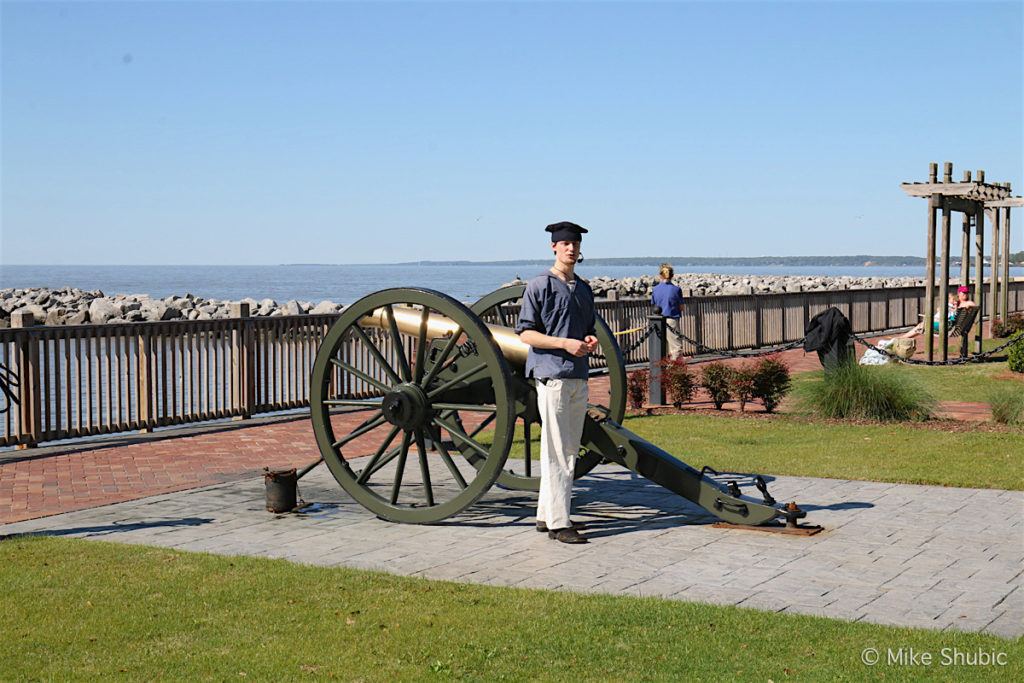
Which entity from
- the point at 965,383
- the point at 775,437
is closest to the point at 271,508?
the point at 775,437

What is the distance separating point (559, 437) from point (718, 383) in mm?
7139

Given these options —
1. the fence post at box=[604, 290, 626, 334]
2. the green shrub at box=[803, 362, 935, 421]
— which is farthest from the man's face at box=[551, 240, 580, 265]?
the fence post at box=[604, 290, 626, 334]

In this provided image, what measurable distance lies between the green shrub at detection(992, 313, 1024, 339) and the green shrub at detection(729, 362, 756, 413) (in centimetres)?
1217

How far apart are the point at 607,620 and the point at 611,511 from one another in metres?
2.91

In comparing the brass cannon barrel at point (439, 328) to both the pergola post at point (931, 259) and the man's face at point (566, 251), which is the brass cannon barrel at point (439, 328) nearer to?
the man's face at point (566, 251)

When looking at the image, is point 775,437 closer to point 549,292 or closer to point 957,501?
point 957,501

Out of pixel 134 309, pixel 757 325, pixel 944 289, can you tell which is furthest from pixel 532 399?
pixel 134 309

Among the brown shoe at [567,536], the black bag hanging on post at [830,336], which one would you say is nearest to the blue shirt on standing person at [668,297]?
the black bag hanging on post at [830,336]

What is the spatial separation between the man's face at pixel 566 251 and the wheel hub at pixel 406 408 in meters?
1.42

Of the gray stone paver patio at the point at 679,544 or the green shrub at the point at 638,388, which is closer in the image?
the gray stone paver patio at the point at 679,544

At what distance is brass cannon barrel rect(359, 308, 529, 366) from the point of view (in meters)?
8.73

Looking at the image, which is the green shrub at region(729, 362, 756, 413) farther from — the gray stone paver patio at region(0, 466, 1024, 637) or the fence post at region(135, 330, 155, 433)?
the fence post at region(135, 330, 155, 433)

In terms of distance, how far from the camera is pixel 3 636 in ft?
18.8

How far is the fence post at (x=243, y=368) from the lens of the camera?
14602 millimetres
